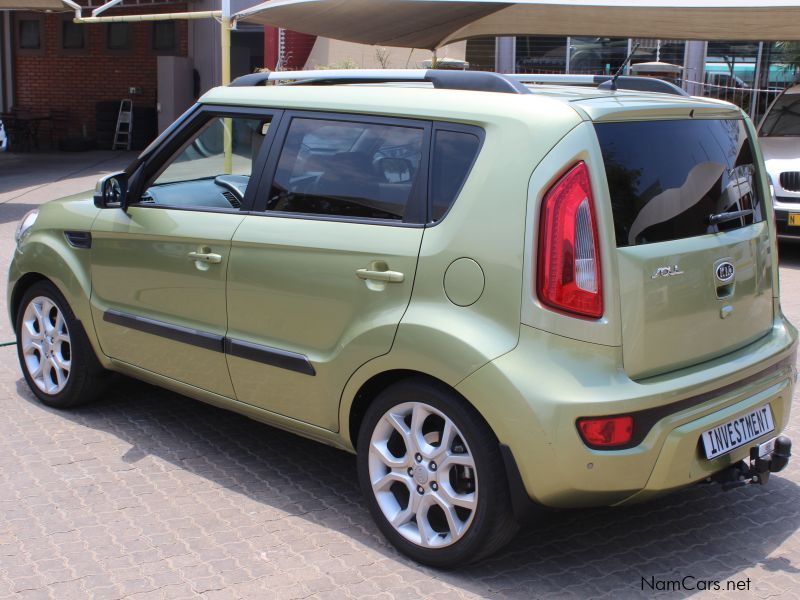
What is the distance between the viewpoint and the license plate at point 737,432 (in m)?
3.53

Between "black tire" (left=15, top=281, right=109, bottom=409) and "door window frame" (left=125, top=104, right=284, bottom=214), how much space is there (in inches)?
31.0

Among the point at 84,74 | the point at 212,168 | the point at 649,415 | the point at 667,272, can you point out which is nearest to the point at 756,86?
the point at 84,74

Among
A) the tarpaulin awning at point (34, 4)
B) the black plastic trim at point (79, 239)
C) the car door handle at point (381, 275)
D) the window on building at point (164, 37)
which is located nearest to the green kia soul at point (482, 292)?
the car door handle at point (381, 275)

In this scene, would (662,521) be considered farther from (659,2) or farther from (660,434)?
(659,2)

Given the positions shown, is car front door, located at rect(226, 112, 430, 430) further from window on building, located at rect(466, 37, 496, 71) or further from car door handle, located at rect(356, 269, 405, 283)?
window on building, located at rect(466, 37, 496, 71)

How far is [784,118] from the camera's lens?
1235cm

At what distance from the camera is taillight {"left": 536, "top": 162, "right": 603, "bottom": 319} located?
130 inches

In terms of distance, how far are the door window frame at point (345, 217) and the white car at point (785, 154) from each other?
21.3 ft

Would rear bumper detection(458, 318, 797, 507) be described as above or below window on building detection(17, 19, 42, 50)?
below

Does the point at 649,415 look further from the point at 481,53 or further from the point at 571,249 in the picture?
the point at 481,53

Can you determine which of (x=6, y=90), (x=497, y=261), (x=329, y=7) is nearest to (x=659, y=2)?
(x=329, y=7)

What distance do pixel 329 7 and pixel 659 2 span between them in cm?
290

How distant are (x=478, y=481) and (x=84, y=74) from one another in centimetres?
2212

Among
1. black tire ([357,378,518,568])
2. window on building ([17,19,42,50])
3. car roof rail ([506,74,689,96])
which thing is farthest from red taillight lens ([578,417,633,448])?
window on building ([17,19,42,50])
